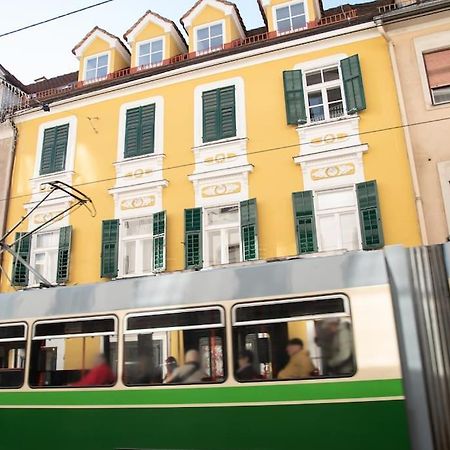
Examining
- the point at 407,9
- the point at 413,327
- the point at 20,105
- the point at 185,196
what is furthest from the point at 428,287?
the point at 20,105

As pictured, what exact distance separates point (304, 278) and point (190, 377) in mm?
1653

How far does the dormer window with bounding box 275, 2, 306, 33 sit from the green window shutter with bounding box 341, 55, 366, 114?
6.60 feet

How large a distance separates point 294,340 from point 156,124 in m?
8.75

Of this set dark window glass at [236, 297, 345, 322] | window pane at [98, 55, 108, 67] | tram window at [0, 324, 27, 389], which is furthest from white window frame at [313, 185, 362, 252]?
window pane at [98, 55, 108, 67]

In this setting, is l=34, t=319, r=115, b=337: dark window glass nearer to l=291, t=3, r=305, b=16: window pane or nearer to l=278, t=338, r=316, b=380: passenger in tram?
l=278, t=338, r=316, b=380: passenger in tram

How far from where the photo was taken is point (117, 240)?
462 inches

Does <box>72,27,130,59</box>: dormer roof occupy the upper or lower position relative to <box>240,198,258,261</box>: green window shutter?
upper

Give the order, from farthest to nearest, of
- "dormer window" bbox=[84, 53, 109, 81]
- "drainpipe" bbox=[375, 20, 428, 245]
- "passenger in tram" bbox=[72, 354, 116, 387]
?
"dormer window" bbox=[84, 53, 109, 81]
"drainpipe" bbox=[375, 20, 428, 245]
"passenger in tram" bbox=[72, 354, 116, 387]

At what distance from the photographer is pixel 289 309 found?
200 inches

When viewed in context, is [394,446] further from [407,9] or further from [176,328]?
[407,9]

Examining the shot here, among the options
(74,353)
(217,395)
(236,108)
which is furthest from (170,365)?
(236,108)

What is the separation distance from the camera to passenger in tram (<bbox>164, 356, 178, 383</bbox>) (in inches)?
209

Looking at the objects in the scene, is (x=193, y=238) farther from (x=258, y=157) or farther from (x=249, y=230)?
(x=258, y=157)

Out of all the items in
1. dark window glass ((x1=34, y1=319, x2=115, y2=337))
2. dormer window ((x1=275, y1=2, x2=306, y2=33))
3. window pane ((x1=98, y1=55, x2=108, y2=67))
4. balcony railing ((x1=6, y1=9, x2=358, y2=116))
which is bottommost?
dark window glass ((x1=34, y1=319, x2=115, y2=337))
